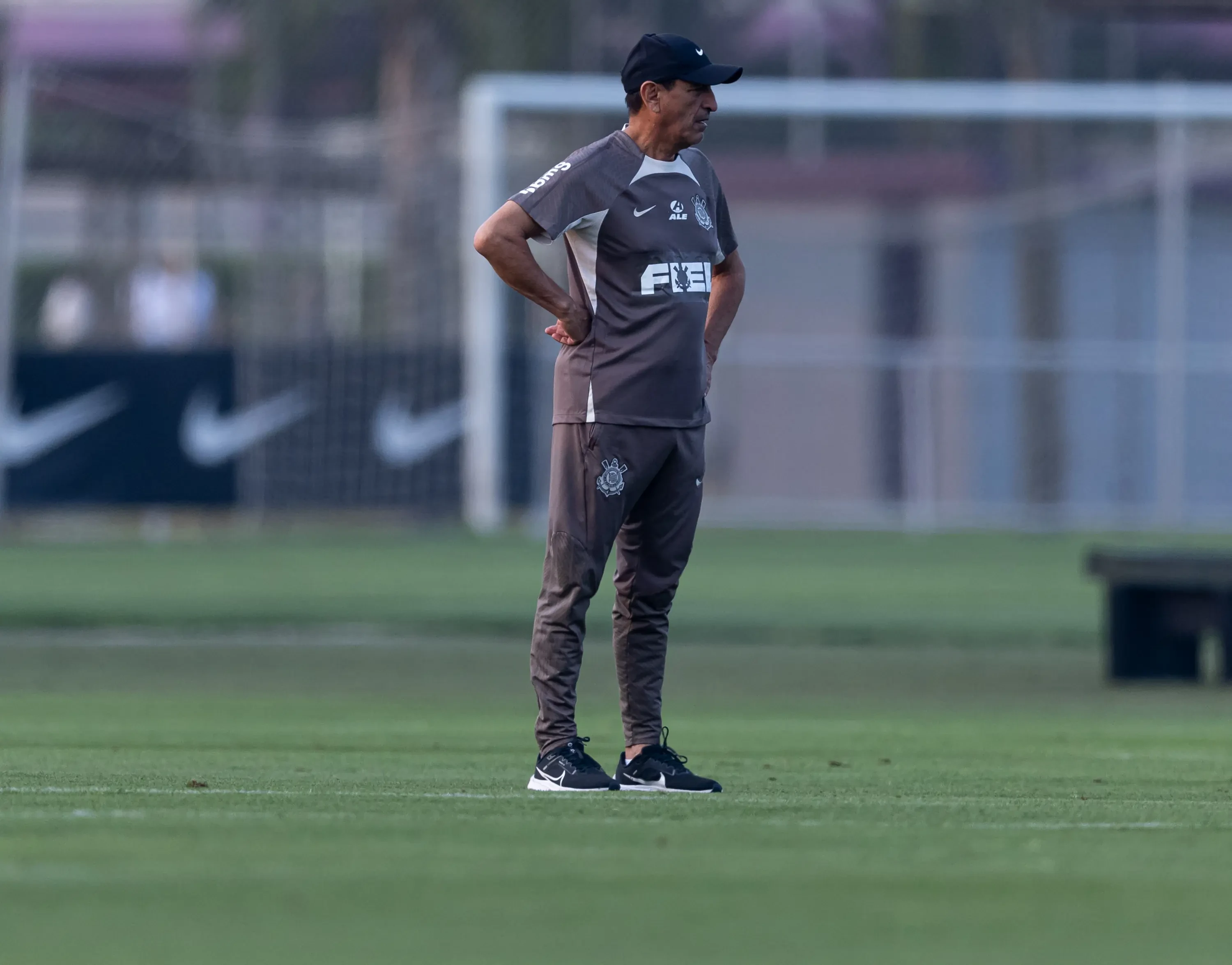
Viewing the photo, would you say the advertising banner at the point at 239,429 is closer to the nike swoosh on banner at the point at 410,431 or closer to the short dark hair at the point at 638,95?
the nike swoosh on banner at the point at 410,431

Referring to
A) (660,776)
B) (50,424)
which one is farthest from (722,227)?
(50,424)

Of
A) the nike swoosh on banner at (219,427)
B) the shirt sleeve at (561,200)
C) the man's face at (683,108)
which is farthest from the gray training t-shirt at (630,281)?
the nike swoosh on banner at (219,427)

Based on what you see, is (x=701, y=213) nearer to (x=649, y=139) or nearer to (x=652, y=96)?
(x=649, y=139)

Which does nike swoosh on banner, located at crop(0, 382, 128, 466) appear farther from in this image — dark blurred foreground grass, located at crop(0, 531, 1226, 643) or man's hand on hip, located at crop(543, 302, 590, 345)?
man's hand on hip, located at crop(543, 302, 590, 345)

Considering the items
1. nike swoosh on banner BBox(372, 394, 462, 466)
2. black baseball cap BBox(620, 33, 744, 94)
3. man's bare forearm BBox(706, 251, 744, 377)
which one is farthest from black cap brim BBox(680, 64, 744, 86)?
nike swoosh on banner BBox(372, 394, 462, 466)

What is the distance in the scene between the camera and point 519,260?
716cm

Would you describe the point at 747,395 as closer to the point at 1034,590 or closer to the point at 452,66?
the point at 452,66

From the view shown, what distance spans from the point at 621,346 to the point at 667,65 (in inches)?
32.7

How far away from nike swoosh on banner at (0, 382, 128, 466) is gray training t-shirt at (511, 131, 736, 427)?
17761mm

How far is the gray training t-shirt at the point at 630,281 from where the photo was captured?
284 inches

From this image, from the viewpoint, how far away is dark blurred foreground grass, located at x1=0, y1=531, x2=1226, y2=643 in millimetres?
15641

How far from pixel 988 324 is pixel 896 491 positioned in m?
3.39

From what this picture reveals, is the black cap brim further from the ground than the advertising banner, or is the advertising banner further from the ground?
the black cap brim

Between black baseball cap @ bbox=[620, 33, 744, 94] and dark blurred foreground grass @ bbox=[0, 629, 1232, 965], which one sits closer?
dark blurred foreground grass @ bbox=[0, 629, 1232, 965]
